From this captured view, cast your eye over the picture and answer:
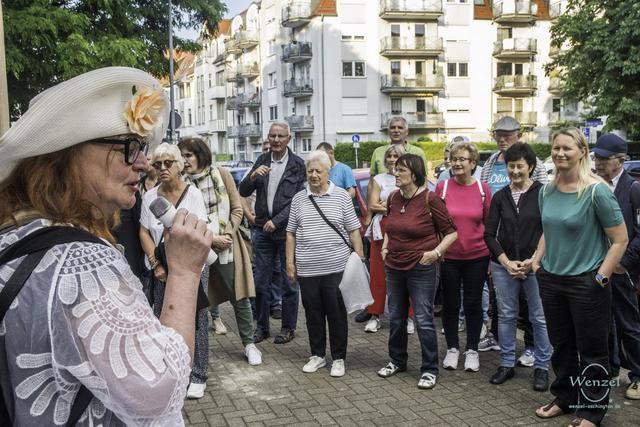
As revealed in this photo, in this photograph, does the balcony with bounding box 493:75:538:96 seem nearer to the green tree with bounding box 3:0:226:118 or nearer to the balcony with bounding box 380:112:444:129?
the balcony with bounding box 380:112:444:129

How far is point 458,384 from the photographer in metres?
5.59

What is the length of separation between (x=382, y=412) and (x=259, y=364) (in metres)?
1.63

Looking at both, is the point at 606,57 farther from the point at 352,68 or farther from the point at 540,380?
the point at 540,380

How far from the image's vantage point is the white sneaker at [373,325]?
743cm

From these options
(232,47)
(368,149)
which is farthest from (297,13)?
(232,47)

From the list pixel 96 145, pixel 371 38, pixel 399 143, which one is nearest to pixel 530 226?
pixel 399 143

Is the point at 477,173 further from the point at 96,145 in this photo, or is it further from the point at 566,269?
the point at 96,145

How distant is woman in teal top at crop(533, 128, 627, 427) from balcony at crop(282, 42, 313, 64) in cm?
4754

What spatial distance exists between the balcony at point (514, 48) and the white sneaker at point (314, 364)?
4906 centimetres

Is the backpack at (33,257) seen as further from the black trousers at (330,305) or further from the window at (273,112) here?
the window at (273,112)

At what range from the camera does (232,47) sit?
65812 mm

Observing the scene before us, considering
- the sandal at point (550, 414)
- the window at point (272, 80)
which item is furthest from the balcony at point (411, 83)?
the sandal at point (550, 414)

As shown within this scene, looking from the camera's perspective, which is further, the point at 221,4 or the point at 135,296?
the point at 221,4

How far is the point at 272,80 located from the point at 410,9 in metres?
15.1
